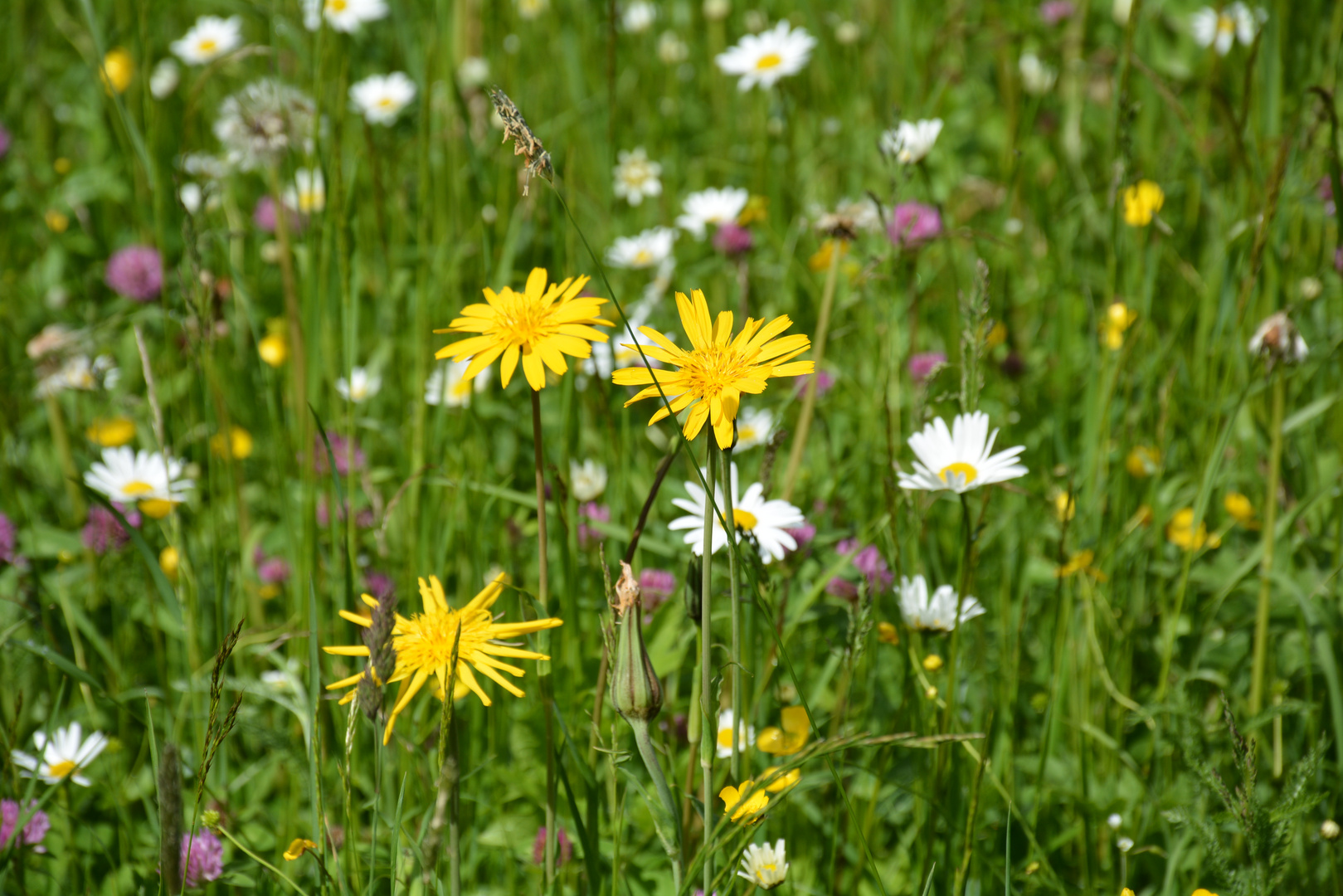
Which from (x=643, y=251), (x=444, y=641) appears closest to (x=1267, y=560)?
(x=444, y=641)

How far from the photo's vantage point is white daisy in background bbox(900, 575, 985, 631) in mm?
1321

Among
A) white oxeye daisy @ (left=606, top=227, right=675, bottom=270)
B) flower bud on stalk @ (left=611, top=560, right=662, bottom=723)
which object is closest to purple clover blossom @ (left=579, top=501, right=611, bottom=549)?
flower bud on stalk @ (left=611, top=560, right=662, bottom=723)

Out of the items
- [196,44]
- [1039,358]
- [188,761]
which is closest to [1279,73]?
[1039,358]

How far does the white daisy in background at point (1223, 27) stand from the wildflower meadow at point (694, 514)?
1.3 inches

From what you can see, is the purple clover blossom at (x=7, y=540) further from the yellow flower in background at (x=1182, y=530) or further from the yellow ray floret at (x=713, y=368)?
the yellow flower in background at (x=1182, y=530)

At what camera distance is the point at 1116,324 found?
203cm

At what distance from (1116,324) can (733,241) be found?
80 cm

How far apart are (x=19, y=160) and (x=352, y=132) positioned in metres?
1.03

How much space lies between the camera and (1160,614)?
171 centimetres

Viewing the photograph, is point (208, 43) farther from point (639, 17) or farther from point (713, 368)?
point (713, 368)

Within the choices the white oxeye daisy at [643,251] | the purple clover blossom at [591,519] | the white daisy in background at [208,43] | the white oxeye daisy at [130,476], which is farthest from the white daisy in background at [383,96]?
the purple clover blossom at [591,519]

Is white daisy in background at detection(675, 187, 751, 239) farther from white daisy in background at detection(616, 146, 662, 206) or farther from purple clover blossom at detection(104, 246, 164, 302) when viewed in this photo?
purple clover blossom at detection(104, 246, 164, 302)

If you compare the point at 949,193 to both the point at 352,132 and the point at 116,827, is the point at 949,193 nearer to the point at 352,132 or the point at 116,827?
the point at 352,132

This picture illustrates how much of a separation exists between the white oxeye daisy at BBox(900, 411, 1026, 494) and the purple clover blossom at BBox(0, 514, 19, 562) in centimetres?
154
